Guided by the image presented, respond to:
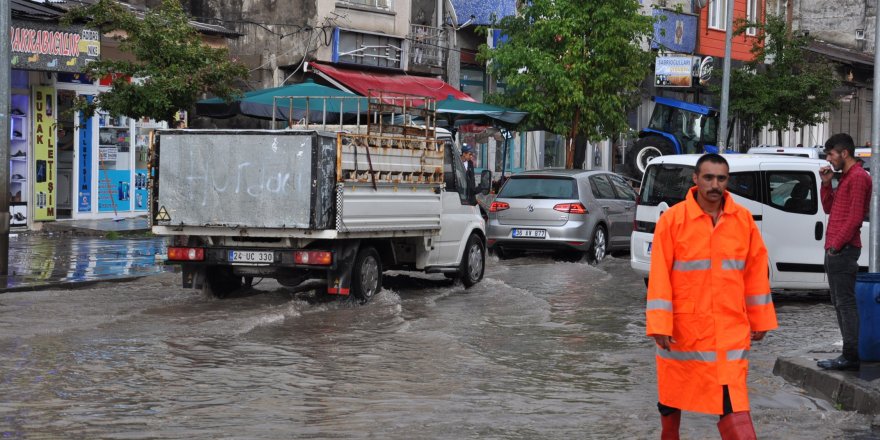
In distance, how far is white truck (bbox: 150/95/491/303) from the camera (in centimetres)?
1278

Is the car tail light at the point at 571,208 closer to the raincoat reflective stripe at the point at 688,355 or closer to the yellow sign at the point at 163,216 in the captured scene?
the yellow sign at the point at 163,216

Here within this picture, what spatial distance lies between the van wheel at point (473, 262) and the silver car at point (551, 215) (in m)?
3.48

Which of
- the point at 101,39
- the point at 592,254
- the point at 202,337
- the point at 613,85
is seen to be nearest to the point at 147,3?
the point at 101,39

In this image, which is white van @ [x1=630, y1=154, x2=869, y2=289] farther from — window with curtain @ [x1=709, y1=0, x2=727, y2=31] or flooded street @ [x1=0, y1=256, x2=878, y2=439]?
window with curtain @ [x1=709, y1=0, x2=727, y2=31]

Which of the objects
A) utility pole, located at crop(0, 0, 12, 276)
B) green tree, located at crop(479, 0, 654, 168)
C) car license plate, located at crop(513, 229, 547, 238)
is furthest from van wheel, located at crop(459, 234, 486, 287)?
green tree, located at crop(479, 0, 654, 168)

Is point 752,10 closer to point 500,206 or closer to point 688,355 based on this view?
point 500,206

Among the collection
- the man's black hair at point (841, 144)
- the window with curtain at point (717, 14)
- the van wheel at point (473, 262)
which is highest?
the window with curtain at point (717, 14)

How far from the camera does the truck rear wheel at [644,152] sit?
117 ft

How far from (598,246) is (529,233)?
1258 millimetres

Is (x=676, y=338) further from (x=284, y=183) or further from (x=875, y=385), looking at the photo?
(x=284, y=183)

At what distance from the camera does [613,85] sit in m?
29.0

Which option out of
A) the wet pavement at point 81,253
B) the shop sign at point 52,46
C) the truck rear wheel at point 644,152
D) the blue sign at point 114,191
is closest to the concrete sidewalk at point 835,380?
the wet pavement at point 81,253

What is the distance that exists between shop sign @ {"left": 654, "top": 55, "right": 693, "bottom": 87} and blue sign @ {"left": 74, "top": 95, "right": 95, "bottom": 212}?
60.1 feet

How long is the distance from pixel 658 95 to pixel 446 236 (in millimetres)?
28658
